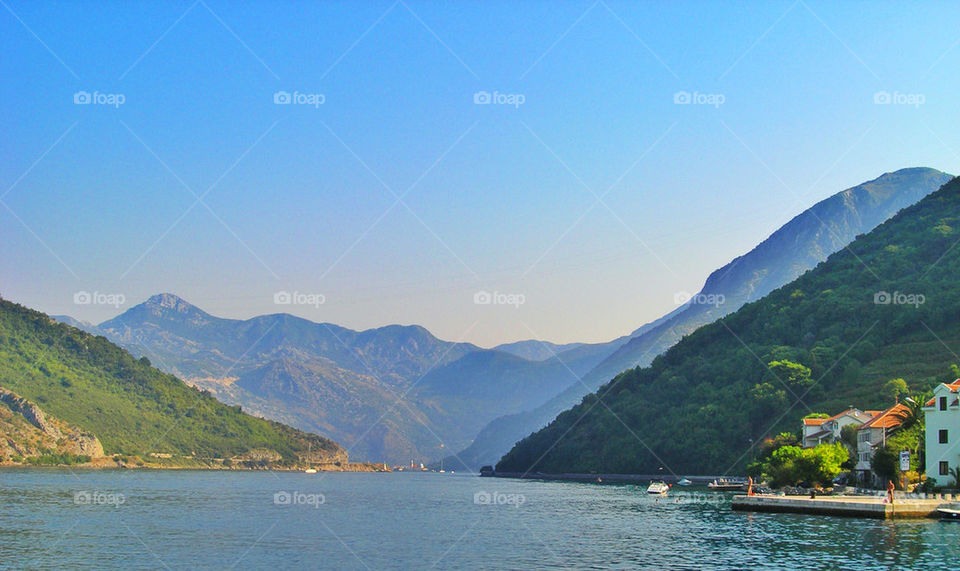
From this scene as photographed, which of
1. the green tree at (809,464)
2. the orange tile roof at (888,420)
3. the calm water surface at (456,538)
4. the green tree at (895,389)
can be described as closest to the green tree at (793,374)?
the green tree at (895,389)

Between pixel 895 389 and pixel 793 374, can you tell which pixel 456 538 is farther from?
pixel 793 374

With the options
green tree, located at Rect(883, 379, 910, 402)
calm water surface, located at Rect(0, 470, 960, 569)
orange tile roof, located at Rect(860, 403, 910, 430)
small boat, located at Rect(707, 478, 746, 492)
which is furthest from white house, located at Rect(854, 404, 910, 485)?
small boat, located at Rect(707, 478, 746, 492)

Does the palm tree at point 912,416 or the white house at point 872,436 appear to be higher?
the palm tree at point 912,416

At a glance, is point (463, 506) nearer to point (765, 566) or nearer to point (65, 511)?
point (65, 511)

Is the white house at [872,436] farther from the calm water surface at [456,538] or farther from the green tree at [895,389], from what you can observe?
the green tree at [895,389]

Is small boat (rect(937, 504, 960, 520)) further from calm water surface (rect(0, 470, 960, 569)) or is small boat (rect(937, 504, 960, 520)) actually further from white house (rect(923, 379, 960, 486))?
white house (rect(923, 379, 960, 486))

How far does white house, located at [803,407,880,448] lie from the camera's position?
12664 cm

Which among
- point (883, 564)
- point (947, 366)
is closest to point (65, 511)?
point (883, 564)

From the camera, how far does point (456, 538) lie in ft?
239

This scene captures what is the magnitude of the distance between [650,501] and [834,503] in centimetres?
3850

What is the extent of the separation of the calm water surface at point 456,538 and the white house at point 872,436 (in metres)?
20.9

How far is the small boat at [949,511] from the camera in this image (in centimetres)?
7481

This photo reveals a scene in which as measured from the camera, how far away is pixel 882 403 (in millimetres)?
145375

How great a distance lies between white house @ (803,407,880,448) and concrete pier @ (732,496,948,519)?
106ft
